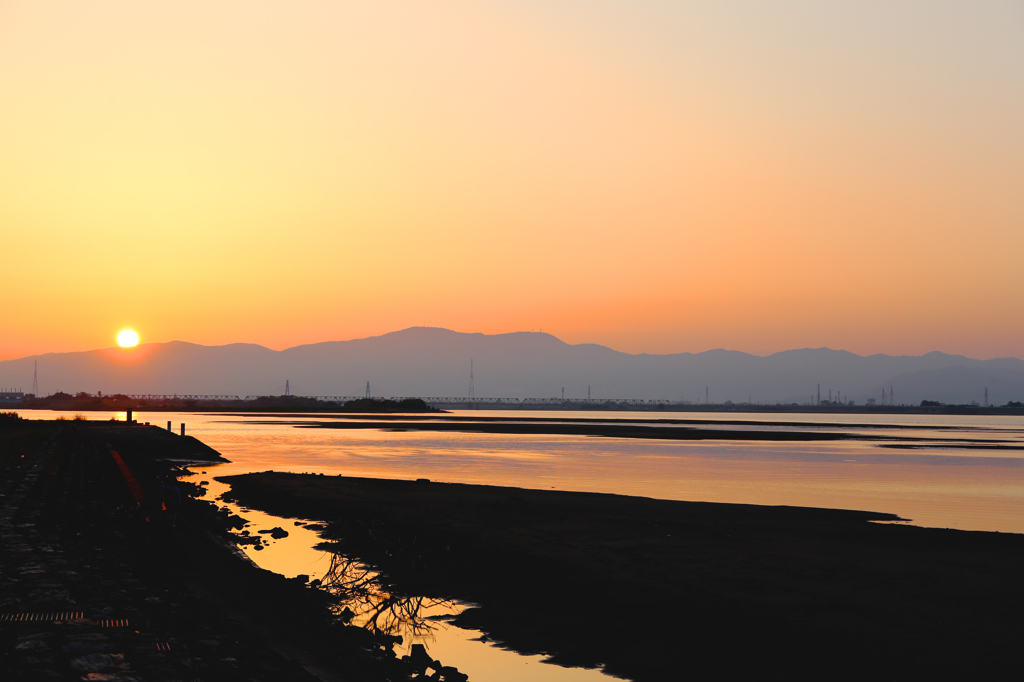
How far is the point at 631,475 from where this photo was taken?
150ft

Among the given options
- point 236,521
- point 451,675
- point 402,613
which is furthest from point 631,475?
point 451,675

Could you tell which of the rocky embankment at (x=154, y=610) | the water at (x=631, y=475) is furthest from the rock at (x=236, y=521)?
the water at (x=631, y=475)

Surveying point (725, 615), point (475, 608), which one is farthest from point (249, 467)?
point (725, 615)

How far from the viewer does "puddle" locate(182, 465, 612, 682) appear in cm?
1252

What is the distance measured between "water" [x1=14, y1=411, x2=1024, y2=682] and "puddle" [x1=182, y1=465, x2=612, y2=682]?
Result: 4cm

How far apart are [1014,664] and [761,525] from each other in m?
14.1

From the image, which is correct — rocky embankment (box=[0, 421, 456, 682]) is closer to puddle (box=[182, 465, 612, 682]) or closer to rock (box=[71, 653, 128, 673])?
rock (box=[71, 653, 128, 673])

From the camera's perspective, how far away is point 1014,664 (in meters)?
11.5

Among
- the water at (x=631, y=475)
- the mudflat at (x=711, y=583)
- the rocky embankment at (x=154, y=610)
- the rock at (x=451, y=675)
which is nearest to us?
the rocky embankment at (x=154, y=610)

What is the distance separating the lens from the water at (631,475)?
15.7m

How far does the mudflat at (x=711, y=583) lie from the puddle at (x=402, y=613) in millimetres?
488

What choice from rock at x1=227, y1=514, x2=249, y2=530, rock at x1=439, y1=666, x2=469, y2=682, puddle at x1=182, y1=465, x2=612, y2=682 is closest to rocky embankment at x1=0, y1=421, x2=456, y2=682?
rock at x1=227, y1=514, x2=249, y2=530

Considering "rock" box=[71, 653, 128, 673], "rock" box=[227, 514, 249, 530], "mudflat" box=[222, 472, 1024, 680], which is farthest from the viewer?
"rock" box=[227, 514, 249, 530]

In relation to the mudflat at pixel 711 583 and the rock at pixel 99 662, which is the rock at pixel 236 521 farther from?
the rock at pixel 99 662
